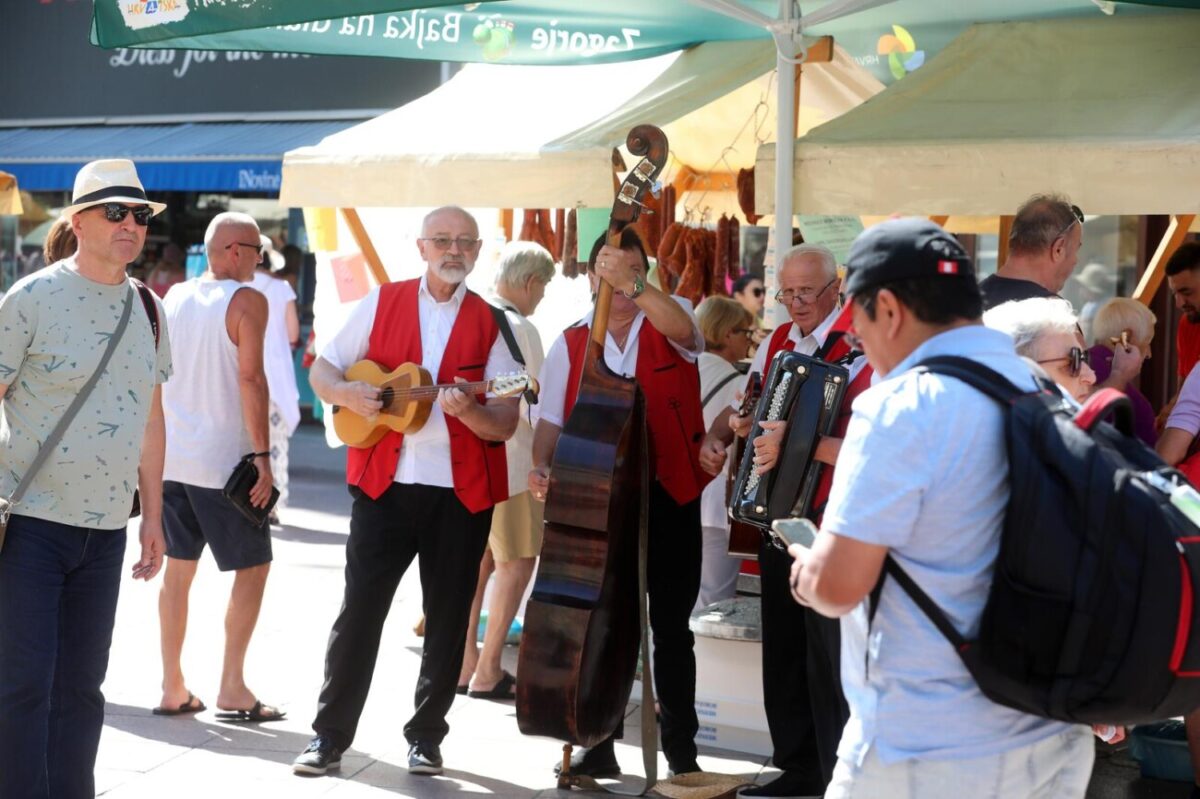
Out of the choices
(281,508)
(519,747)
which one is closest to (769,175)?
(519,747)

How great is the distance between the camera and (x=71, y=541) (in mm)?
3904

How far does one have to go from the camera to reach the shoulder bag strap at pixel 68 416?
3.85 m

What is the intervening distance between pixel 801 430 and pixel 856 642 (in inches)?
62.5

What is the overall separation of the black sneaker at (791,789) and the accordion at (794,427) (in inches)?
40.1

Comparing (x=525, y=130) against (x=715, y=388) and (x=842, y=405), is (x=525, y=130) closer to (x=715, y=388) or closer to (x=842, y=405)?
(x=715, y=388)

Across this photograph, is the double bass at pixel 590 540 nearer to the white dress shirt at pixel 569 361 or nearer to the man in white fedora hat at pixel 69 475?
the white dress shirt at pixel 569 361

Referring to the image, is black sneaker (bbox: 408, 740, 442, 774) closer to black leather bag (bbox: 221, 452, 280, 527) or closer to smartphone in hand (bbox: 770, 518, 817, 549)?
black leather bag (bbox: 221, 452, 280, 527)

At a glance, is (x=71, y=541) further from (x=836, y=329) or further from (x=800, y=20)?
(x=800, y=20)

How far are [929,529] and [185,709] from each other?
400cm

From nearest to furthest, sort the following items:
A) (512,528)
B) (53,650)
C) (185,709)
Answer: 1. (53,650)
2. (185,709)
3. (512,528)

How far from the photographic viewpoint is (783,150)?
16.0 ft

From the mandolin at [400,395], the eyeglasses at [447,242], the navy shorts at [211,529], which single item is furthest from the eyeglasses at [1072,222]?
the navy shorts at [211,529]

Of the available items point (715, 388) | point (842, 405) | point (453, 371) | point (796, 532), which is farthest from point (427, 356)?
point (796, 532)

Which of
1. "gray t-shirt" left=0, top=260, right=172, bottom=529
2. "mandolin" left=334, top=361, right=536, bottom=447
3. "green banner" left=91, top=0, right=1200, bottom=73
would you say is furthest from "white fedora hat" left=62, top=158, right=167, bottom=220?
"green banner" left=91, top=0, right=1200, bottom=73
